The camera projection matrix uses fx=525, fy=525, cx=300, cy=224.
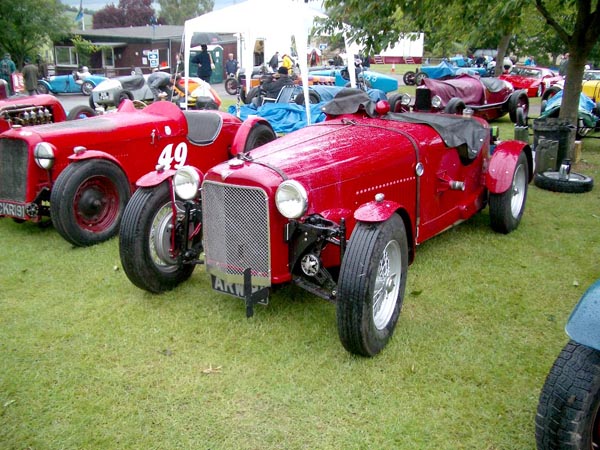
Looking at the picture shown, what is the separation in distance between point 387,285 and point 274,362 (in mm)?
894

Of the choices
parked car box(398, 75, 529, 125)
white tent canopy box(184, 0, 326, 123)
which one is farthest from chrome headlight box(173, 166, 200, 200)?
white tent canopy box(184, 0, 326, 123)

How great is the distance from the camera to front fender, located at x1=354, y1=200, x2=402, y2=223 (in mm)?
3144

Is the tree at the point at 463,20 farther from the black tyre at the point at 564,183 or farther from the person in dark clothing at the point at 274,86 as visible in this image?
the person in dark clothing at the point at 274,86

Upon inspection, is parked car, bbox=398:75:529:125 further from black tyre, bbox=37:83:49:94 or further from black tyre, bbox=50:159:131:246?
black tyre, bbox=37:83:49:94

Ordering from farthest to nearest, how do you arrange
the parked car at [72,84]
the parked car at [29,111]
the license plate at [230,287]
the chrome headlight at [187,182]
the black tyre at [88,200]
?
the parked car at [72,84], the parked car at [29,111], the black tyre at [88,200], the chrome headlight at [187,182], the license plate at [230,287]

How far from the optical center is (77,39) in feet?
112

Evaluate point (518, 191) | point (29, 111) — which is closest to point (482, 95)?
point (518, 191)

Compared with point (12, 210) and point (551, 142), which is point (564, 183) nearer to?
point (551, 142)

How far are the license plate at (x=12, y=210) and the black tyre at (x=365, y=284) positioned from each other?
389 centimetres

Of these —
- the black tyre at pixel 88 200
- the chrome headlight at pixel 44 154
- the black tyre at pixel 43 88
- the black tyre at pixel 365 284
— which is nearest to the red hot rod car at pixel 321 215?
the black tyre at pixel 365 284

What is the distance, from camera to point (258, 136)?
6.99 metres

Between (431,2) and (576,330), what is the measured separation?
18.9 ft

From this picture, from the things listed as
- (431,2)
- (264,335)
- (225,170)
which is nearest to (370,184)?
(225,170)

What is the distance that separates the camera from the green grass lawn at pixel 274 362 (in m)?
2.69
